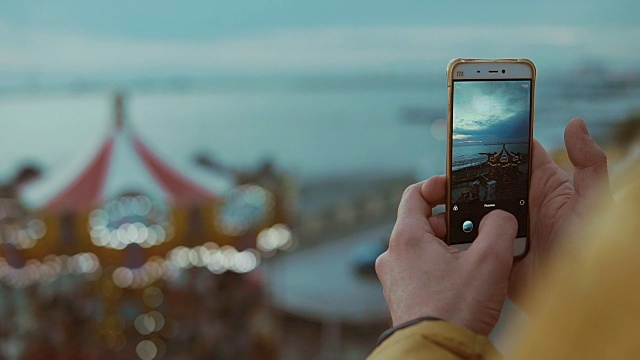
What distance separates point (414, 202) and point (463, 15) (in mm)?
1851

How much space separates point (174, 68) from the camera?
2406mm

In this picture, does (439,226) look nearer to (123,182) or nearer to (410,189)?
(410,189)

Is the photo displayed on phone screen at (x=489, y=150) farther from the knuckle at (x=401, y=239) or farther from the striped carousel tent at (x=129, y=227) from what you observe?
the striped carousel tent at (x=129, y=227)

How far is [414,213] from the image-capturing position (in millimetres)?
489

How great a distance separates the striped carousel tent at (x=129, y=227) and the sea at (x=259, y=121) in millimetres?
105

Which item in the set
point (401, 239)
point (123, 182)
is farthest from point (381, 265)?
point (123, 182)

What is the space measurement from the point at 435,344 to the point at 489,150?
0.19m

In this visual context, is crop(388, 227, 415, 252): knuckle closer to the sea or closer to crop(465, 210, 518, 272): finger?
crop(465, 210, 518, 272): finger

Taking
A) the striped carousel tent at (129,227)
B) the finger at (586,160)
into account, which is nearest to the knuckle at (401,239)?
the finger at (586,160)

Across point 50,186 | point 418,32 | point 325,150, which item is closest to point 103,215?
point 50,186

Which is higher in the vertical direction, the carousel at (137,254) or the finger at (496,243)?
the finger at (496,243)

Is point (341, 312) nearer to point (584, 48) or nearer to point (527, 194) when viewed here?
point (584, 48)

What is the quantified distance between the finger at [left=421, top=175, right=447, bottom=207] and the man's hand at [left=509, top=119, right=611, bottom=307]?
0.05 metres

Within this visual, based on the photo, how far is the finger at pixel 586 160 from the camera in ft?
1.64
